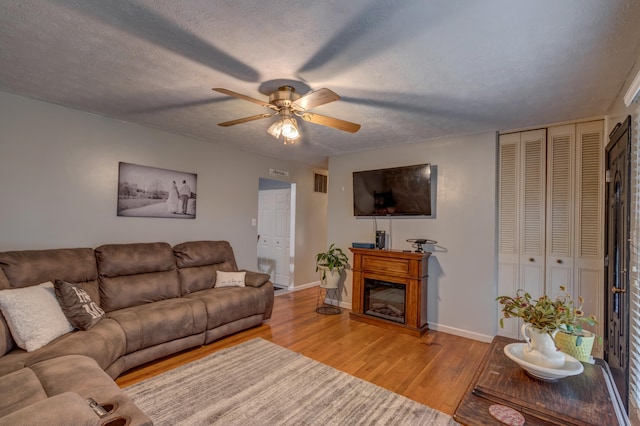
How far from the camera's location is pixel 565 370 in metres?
1.31

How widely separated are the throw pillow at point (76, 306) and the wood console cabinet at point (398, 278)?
2.91 m

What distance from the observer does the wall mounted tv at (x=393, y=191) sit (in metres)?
3.84

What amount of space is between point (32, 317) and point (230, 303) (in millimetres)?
1599

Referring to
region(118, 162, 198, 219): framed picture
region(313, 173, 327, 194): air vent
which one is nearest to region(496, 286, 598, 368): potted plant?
region(118, 162, 198, 219): framed picture

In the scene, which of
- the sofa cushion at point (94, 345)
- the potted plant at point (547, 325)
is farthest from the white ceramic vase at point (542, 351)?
the sofa cushion at point (94, 345)

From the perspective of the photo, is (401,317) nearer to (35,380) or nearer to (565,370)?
(565,370)

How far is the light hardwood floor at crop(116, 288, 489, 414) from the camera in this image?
2459 millimetres

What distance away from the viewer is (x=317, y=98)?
2.07 metres

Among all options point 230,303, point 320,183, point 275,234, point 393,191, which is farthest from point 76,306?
point 320,183

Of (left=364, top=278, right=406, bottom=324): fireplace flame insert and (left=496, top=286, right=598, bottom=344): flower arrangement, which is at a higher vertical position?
(left=496, top=286, right=598, bottom=344): flower arrangement

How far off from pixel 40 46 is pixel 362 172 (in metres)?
3.50

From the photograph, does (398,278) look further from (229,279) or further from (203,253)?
(203,253)

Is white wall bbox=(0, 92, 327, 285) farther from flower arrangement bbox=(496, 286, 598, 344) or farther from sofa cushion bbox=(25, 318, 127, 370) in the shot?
flower arrangement bbox=(496, 286, 598, 344)

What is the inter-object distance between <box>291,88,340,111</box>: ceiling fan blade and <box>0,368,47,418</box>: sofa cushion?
2242 mm
